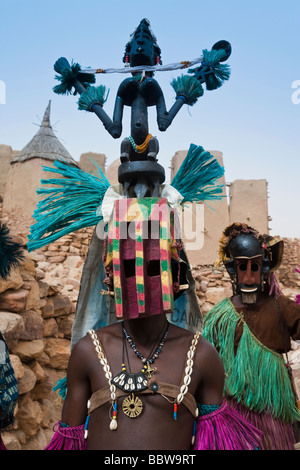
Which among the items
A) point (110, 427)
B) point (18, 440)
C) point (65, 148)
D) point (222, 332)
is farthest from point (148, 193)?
point (65, 148)

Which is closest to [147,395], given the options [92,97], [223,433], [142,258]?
[223,433]

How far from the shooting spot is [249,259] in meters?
3.64

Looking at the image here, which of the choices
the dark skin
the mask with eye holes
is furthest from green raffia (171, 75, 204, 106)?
the mask with eye holes

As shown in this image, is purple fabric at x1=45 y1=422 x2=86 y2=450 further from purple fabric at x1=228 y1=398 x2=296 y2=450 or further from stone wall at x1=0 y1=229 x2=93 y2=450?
stone wall at x1=0 y1=229 x2=93 y2=450

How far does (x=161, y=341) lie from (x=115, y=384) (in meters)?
0.27

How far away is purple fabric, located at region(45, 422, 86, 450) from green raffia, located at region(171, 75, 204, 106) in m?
1.64

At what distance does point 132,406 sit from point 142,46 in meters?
1.77

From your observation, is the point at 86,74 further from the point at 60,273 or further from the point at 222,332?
the point at 60,273

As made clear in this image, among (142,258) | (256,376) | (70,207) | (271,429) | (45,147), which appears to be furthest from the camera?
(45,147)

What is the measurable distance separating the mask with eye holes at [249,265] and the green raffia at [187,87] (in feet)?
5.26

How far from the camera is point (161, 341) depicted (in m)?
2.01

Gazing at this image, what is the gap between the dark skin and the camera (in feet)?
5.90

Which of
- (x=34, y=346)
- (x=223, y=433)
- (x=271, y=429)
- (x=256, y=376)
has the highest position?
(x=223, y=433)

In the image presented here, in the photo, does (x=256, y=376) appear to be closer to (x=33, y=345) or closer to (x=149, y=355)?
(x=149, y=355)
